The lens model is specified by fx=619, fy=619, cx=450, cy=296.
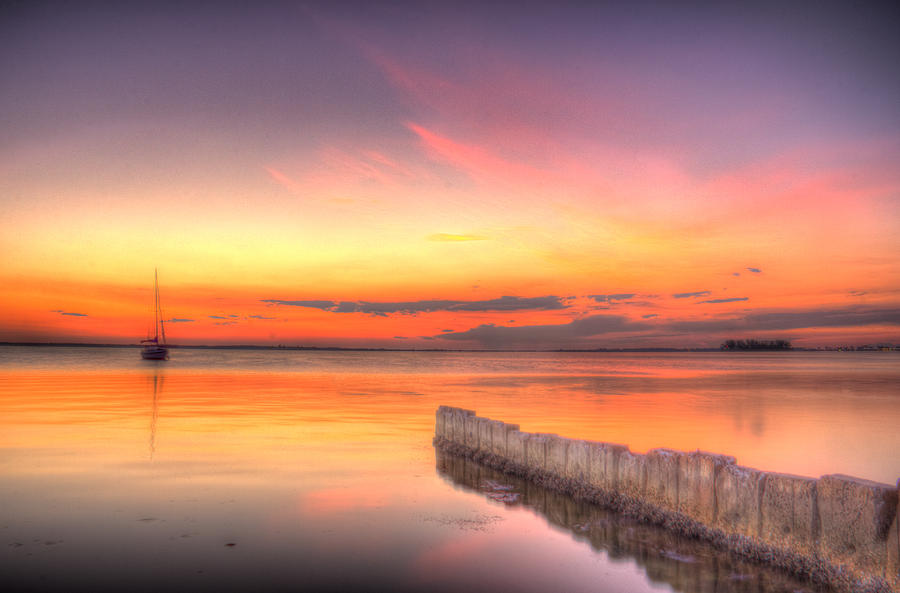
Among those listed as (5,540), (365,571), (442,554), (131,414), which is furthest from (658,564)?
(131,414)

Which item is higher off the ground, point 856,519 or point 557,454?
point 856,519

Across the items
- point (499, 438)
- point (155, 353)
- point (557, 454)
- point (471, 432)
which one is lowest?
point (155, 353)

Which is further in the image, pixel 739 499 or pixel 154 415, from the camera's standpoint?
pixel 154 415

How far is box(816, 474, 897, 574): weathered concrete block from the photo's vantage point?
19.5 ft

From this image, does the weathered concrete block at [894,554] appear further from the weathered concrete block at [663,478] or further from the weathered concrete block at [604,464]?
the weathered concrete block at [604,464]

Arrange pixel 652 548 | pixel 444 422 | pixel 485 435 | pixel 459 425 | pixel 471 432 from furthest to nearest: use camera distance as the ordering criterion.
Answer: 1. pixel 444 422
2. pixel 459 425
3. pixel 471 432
4. pixel 485 435
5. pixel 652 548

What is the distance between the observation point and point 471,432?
14.3 m

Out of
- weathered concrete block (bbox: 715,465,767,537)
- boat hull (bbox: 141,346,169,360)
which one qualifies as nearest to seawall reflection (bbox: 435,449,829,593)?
weathered concrete block (bbox: 715,465,767,537)

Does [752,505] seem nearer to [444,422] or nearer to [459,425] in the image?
[459,425]

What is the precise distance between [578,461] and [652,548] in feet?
8.10

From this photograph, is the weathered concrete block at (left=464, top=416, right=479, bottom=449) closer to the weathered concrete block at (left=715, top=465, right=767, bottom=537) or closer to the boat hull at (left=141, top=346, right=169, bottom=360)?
the weathered concrete block at (left=715, top=465, right=767, bottom=537)

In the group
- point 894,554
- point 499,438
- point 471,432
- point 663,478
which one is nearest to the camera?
point 894,554

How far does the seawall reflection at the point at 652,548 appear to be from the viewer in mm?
6797

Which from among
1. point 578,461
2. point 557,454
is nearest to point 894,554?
point 578,461
